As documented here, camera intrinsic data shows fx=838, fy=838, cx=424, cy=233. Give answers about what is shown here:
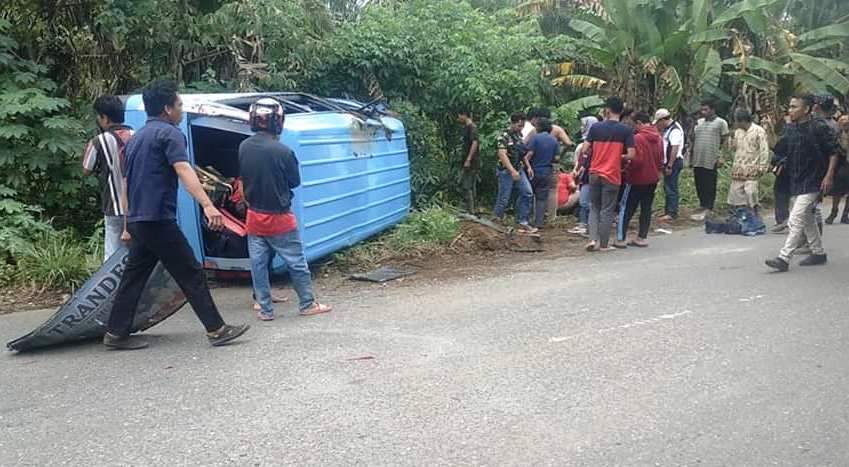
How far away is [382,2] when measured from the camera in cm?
1385

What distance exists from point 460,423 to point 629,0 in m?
12.5

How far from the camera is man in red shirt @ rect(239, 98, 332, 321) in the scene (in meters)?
6.41

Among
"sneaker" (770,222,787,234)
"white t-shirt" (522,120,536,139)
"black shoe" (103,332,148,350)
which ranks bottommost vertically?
"sneaker" (770,222,787,234)

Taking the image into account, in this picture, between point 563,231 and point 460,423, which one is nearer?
point 460,423

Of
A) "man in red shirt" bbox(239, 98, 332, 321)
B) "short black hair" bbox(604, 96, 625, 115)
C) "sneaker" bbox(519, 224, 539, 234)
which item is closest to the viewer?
"man in red shirt" bbox(239, 98, 332, 321)

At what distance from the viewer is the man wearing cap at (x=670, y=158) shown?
12.5 meters

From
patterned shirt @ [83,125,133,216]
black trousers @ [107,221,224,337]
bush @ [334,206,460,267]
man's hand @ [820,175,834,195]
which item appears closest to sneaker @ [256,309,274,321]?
black trousers @ [107,221,224,337]

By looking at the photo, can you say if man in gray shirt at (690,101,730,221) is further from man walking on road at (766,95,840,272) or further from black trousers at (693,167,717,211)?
man walking on road at (766,95,840,272)

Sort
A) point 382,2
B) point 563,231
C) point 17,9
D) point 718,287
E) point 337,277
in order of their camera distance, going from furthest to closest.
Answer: point 382,2 → point 563,231 → point 17,9 → point 337,277 → point 718,287

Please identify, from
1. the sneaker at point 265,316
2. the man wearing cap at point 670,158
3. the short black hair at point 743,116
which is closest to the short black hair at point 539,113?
the man wearing cap at point 670,158

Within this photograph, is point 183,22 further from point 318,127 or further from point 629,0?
point 629,0

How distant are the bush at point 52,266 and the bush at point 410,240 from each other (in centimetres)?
246

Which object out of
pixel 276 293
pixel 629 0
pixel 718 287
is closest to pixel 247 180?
pixel 276 293

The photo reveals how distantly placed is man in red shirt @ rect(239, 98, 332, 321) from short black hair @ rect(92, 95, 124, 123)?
0.98m
